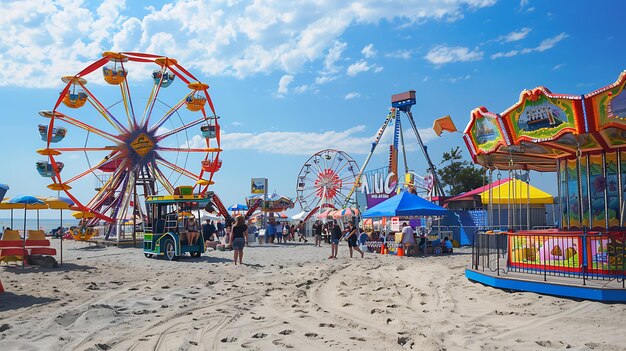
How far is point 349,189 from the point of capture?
152 ft

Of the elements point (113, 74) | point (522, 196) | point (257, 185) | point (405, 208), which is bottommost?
point (405, 208)

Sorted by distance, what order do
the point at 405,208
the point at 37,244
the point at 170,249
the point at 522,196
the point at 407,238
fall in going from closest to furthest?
the point at 37,244 < the point at 170,249 < the point at 407,238 < the point at 405,208 < the point at 522,196

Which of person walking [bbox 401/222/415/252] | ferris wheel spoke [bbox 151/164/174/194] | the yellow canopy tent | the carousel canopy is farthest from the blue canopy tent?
ferris wheel spoke [bbox 151/164/174/194]

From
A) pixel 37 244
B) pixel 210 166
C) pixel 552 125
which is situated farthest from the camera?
pixel 210 166

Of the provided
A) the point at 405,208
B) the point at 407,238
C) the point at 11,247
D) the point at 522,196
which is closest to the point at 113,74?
the point at 11,247

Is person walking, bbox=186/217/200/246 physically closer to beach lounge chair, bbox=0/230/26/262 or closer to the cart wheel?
the cart wheel

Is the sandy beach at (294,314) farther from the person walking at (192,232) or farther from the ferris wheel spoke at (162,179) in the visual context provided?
the ferris wheel spoke at (162,179)

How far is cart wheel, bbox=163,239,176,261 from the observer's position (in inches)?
673

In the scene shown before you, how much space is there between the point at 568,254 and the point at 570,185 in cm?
238

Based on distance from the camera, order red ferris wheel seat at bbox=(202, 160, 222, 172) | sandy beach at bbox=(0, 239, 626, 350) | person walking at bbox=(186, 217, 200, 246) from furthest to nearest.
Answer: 1. red ferris wheel seat at bbox=(202, 160, 222, 172)
2. person walking at bbox=(186, 217, 200, 246)
3. sandy beach at bbox=(0, 239, 626, 350)

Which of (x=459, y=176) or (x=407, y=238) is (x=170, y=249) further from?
(x=459, y=176)

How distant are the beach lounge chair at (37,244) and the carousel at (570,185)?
1122 cm

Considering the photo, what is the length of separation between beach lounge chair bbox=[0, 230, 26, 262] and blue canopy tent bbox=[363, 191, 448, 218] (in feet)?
38.9

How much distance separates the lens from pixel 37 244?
14.8 m
